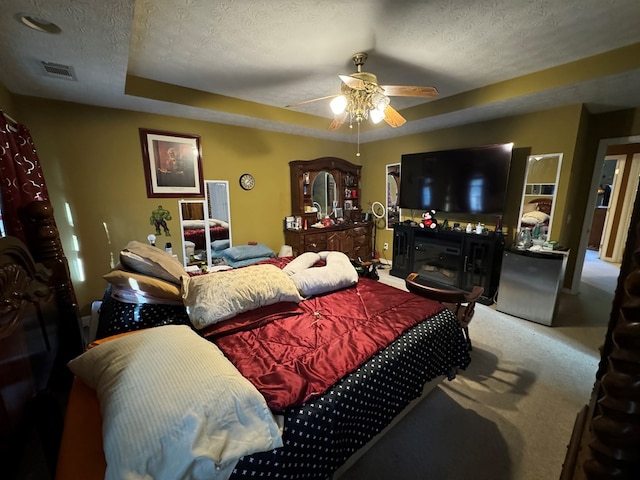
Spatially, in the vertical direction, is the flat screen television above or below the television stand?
above

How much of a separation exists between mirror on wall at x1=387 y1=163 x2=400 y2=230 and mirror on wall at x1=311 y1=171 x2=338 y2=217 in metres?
1.01

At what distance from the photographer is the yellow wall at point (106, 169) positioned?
2662 mm

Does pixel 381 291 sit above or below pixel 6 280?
below

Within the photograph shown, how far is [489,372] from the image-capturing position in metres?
2.20

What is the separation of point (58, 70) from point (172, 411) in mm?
2737

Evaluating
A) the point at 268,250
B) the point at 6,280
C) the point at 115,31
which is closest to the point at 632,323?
the point at 6,280

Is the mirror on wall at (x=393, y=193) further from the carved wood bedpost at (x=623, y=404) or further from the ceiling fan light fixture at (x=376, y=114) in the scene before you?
the carved wood bedpost at (x=623, y=404)

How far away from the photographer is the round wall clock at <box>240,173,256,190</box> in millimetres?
3830

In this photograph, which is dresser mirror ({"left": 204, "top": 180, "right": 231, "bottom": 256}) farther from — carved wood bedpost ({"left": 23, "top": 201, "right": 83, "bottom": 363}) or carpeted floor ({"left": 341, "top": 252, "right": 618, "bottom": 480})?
carpeted floor ({"left": 341, "top": 252, "right": 618, "bottom": 480})

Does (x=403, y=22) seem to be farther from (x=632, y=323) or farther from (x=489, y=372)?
(x=489, y=372)

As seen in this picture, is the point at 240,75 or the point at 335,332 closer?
the point at 335,332

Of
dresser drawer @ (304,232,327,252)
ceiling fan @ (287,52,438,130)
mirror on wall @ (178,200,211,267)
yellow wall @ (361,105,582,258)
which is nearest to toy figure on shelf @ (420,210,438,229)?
yellow wall @ (361,105,582,258)

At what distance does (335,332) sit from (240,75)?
2.67 m

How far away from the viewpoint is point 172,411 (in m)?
0.78
